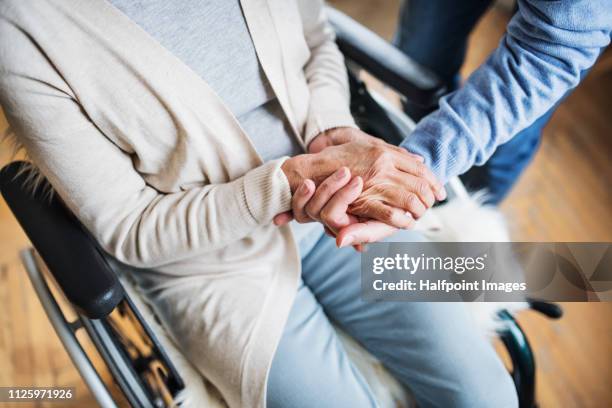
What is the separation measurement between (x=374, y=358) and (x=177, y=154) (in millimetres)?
455

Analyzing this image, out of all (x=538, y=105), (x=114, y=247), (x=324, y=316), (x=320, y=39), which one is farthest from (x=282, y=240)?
(x=538, y=105)

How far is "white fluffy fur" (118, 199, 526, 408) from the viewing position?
2.45 ft

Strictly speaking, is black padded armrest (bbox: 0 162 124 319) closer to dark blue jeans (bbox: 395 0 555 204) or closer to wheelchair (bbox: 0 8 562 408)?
wheelchair (bbox: 0 8 562 408)

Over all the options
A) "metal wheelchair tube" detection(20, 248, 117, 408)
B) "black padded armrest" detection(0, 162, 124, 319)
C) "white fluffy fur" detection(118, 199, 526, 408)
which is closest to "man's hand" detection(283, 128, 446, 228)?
"white fluffy fur" detection(118, 199, 526, 408)

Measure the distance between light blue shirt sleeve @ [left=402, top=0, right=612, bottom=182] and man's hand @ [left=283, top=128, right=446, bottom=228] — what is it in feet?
0.21

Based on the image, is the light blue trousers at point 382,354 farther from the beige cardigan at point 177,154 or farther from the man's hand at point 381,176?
the man's hand at point 381,176

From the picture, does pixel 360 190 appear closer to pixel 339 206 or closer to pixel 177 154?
pixel 339 206

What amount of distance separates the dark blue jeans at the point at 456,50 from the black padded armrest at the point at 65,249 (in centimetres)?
90

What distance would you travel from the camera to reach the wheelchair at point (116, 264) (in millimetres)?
633

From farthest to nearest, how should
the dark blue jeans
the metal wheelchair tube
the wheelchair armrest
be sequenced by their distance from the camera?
the dark blue jeans
the wheelchair armrest
the metal wheelchair tube

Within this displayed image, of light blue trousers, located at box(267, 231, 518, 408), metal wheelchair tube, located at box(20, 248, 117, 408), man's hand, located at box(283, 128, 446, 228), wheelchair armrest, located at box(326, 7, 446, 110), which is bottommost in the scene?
light blue trousers, located at box(267, 231, 518, 408)

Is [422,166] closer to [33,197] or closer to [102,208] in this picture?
[102,208]

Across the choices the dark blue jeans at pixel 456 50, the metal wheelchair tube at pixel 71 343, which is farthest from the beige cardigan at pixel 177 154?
the dark blue jeans at pixel 456 50

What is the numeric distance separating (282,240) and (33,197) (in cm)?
37
